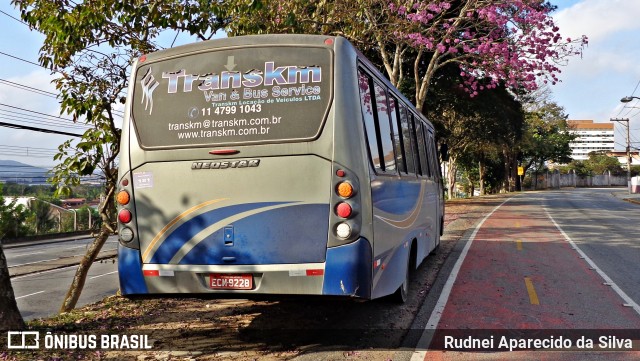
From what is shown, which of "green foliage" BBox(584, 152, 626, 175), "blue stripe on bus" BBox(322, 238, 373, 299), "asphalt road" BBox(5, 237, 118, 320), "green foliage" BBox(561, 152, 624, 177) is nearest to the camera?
"blue stripe on bus" BBox(322, 238, 373, 299)

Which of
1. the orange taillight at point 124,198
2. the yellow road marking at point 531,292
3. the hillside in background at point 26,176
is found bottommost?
the yellow road marking at point 531,292

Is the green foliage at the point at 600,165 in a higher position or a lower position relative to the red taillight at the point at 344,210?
higher

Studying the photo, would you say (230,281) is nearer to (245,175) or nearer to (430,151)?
(245,175)

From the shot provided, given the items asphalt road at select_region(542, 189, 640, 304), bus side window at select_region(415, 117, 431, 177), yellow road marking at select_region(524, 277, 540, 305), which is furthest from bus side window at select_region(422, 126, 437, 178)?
asphalt road at select_region(542, 189, 640, 304)

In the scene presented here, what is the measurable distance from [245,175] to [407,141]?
136 inches

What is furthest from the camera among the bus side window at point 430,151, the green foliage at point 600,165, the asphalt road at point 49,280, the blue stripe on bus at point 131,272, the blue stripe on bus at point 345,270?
the green foliage at point 600,165

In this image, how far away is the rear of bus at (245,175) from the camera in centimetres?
470

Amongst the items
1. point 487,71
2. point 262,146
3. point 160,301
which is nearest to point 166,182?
point 262,146

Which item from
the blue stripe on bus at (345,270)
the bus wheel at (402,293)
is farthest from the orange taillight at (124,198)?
the bus wheel at (402,293)

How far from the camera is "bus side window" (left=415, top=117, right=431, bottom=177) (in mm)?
8938

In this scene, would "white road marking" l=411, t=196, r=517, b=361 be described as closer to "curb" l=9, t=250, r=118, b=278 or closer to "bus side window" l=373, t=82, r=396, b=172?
"bus side window" l=373, t=82, r=396, b=172

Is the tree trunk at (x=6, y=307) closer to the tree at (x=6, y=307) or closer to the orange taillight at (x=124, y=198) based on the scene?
the tree at (x=6, y=307)

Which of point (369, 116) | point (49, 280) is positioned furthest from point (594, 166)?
point (369, 116)

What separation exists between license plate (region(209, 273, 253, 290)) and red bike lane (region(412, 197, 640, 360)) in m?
1.90
